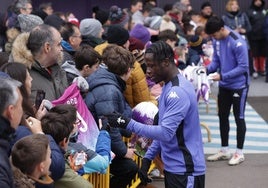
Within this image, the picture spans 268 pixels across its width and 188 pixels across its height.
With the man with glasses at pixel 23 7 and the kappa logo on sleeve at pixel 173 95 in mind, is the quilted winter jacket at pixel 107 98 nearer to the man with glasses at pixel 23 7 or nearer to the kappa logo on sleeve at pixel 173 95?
the kappa logo on sleeve at pixel 173 95

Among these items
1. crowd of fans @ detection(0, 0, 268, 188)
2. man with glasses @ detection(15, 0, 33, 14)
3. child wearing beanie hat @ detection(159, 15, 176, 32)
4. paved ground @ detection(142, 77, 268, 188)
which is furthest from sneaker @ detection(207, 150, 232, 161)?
man with glasses @ detection(15, 0, 33, 14)

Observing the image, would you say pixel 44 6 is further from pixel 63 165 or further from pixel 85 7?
pixel 63 165

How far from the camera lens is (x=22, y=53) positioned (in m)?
6.05

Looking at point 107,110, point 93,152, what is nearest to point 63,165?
point 93,152

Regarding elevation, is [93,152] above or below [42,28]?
below

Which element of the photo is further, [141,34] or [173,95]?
[141,34]

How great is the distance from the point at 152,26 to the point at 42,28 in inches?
269

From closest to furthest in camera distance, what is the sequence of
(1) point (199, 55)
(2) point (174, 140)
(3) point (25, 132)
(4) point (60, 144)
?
(3) point (25, 132) → (4) point (60, 144) → (2) point (174, 140) → (1) point (199, 55)

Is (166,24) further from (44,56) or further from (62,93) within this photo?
(44,56)

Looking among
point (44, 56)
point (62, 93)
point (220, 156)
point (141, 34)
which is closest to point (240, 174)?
point (220, 156)

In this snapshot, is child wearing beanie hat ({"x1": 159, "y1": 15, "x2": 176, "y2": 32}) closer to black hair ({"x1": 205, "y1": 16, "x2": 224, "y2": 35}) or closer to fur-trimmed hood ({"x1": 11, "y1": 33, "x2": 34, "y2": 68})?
black hair ({"x1": 205, "y1": 16, "x2": 224, "y2": 35})

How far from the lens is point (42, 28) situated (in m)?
6.18

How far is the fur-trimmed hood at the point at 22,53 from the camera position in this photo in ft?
19.7

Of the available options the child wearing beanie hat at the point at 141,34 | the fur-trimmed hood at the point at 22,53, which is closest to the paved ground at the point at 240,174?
the child wearing beanie hat at the point at 141,34
